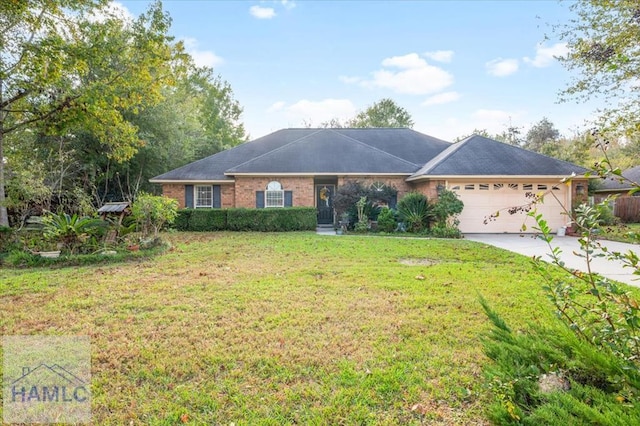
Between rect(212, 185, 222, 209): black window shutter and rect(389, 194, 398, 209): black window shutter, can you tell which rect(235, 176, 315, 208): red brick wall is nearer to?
rect(212, 185, 222, 209): black window shutter

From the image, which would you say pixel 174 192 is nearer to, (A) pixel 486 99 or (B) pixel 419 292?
(B) pixel 419 292

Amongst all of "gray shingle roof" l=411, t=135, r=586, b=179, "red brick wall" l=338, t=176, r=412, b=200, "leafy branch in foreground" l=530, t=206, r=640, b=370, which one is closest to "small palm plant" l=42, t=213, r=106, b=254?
"leafy branch in foreground" l=530, t=206, r=640, b=370

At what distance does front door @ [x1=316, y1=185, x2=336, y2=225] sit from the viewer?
19078 mm

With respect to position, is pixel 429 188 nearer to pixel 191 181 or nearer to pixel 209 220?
pixel 209 220

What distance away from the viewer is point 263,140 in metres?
22.6

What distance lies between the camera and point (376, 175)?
17.4 metres

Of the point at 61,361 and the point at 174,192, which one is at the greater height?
the point at 174,192

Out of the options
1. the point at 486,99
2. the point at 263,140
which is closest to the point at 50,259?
the point at 263,140

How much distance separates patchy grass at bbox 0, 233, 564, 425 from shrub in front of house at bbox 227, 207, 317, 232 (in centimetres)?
717

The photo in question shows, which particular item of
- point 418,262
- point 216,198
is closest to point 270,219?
point 216,198

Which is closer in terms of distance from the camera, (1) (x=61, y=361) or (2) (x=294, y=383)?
(2) (x=294, y=383)

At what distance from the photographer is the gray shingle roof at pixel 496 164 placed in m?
14.8

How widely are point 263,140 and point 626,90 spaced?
A: 18497 mm

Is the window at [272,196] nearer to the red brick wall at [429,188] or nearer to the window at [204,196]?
the window at [204,196]
